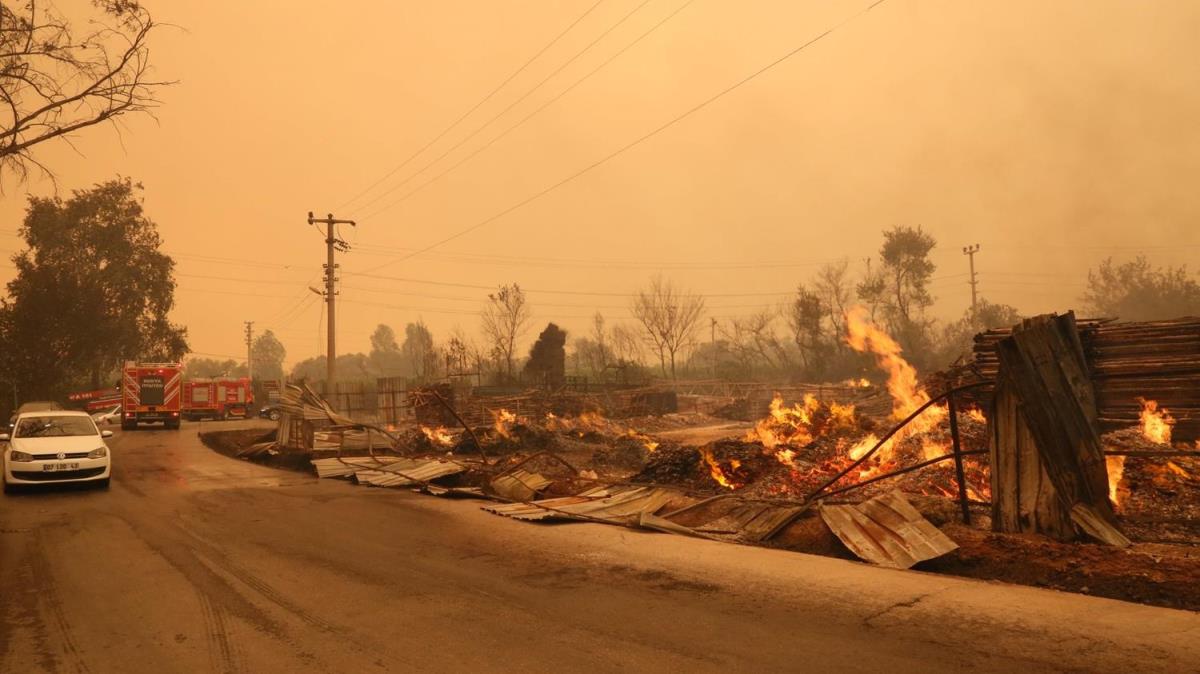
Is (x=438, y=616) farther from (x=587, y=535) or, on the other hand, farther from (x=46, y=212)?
(x=46, y=212)

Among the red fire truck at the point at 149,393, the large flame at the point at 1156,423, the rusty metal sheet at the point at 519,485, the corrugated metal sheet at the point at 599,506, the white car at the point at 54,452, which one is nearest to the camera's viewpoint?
the corrugated metal sheet at the point at 599,506

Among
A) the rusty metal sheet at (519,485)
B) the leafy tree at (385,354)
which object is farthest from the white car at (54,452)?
the leafy tree at (385,354)

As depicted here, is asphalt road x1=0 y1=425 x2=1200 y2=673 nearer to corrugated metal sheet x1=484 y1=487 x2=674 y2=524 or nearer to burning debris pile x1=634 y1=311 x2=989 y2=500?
corrugated metal sheet x1=484 y1=487 x2=674 y2=524

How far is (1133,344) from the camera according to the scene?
13.3 meters

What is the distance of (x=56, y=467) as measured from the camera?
14055mm

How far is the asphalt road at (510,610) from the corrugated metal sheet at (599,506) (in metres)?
0.64

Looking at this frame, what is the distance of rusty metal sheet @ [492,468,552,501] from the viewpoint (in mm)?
13516

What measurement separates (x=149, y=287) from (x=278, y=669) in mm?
68175

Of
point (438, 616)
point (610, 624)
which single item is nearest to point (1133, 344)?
point (610, 624)

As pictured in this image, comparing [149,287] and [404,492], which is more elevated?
[149,287]

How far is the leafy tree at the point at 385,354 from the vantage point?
13612 cm

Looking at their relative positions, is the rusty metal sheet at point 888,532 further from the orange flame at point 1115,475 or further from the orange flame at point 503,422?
the orange flame at point 503,422

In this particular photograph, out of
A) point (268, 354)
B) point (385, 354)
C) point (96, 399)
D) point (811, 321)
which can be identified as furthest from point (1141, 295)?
point (268, 354)

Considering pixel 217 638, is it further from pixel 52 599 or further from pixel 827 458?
pixel 827 458
